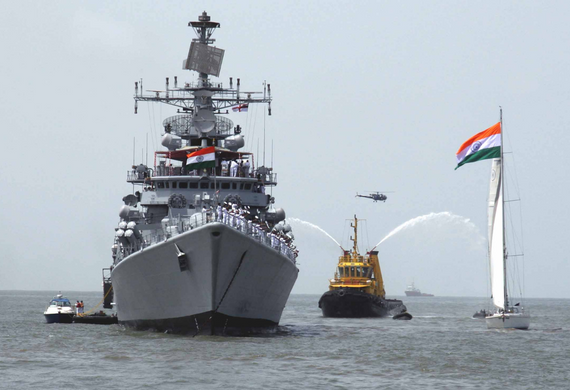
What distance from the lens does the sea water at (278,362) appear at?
27484 mm

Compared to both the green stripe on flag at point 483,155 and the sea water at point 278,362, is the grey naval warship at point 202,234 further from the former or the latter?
the green stripe on flag at point 483,155

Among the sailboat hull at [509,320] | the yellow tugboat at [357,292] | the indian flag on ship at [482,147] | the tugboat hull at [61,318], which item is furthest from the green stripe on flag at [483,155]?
the tugboat hull at [61,318]

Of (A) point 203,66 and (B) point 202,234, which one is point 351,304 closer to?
(A) point 203,66

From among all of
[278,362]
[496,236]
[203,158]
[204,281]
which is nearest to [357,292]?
[496,236]

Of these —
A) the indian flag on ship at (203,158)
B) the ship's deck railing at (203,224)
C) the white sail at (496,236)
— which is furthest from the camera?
the white sail at (496,236)

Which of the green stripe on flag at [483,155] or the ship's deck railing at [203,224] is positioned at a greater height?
the green stripe on flag at [483,155]

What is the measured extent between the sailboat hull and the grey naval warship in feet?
36.0

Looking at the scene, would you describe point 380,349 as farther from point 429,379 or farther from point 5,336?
point 5,336

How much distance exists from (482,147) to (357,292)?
75.4ft

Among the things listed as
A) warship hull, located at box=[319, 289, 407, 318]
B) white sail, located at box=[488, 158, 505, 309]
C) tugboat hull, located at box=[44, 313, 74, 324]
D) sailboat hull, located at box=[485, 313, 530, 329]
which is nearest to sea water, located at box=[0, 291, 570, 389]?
sailboat hull, located at box=[485, 313, 530, 329]

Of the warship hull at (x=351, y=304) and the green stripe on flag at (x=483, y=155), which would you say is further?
the warship hull at (x=351, y=304)

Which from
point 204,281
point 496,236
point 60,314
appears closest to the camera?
point 204,281

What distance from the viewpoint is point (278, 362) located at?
31.6 metres

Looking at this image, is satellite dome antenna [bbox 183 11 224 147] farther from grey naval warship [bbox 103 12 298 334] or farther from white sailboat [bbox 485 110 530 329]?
white sailboat [bbox 485 110 530 329]
